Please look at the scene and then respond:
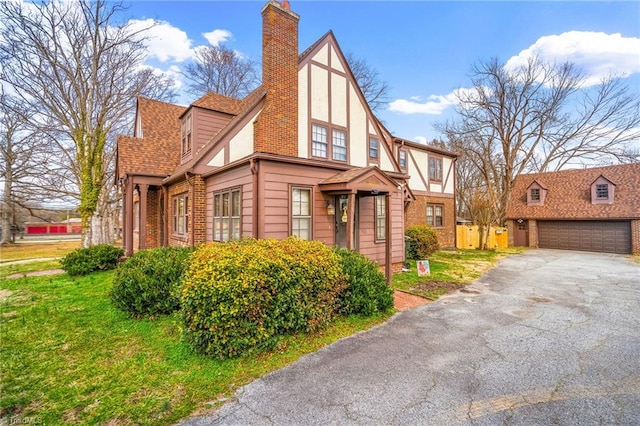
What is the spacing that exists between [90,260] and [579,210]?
26.7m

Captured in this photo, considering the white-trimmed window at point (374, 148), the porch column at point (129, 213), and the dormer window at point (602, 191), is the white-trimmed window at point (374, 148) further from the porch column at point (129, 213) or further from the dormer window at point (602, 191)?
the dormer window at point (602, 191)

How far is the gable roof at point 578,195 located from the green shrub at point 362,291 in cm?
2017

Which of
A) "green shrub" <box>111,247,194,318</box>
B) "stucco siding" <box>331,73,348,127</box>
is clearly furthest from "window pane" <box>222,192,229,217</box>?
"stucco siding" <box>331,73,348,127</box>

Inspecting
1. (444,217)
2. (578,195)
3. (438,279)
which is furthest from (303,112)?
(578,195)

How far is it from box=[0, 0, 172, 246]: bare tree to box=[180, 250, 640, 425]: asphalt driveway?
16.9 m

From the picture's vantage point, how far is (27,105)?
52.0 ft

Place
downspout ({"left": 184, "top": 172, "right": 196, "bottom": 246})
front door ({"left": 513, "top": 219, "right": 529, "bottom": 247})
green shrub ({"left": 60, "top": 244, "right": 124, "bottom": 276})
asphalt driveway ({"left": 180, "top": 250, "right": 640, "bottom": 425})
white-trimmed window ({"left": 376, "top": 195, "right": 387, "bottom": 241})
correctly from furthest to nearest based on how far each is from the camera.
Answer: front door ({"left": 513, "top": 219, "right": 529, "bottom": 247}) < white-trimmed window ({"left": 376, "top": 195, "right": 387, "bottom": 241}) < green shrub ({"left": 60, "top": 244, "right": 124, "bottom": 276}) < downspout ({"left": 184, "top": 172, "right": 196, "bottom": 246}) < asphalt driveway ({"left": 180, "top": 250, "right": 640, "bottom": 425})

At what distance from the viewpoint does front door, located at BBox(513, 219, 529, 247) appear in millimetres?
21486

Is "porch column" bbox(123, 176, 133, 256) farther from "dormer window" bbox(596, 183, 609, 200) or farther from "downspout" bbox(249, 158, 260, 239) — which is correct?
"dormer window" bbox(596, 183, 609, 200)

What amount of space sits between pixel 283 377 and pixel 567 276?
437 inches

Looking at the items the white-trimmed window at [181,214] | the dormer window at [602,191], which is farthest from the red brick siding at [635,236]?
the white-trimmed window at [181,214]

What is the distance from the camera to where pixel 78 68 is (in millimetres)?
15094

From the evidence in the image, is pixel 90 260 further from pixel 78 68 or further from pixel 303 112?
pixel 78 68

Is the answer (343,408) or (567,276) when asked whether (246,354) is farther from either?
(567,276)
